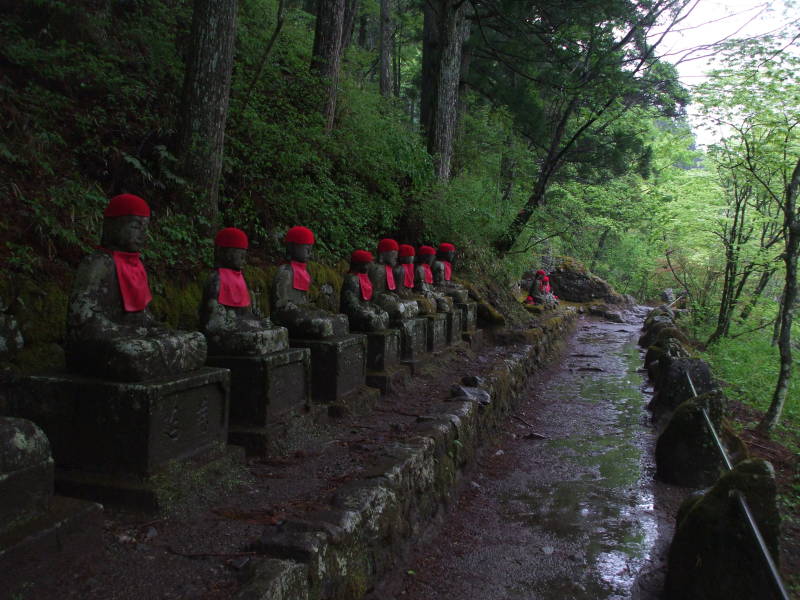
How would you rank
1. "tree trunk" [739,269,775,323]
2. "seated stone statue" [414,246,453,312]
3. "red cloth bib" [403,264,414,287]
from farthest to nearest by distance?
"tree trunk" [739,269,775,323] < "seated stone statue" [414,246,453,312] < "red cloth bib" [403,264,414,287]

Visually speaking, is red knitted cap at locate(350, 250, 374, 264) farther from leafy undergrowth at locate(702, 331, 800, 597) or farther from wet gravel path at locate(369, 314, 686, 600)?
leafy undergrowth at locate(702, 331, 800, 597)

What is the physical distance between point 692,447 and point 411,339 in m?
3.15

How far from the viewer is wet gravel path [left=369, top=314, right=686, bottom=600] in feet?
11.8

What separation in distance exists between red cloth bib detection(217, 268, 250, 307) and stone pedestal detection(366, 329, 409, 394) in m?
2.01

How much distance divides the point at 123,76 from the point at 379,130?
3.97 meters

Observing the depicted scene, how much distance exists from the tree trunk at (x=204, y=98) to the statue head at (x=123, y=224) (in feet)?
7.98

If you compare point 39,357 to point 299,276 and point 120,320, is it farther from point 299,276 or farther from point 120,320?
point 299,276

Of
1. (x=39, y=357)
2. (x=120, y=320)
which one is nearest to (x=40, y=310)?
(x=39, y=357)

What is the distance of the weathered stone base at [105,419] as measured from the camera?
2842mm

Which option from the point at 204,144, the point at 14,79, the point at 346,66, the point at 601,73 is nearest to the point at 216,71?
the point at 204,144

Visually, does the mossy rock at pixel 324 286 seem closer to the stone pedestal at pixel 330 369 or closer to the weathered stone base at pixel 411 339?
the weathered stone base at pixel 411 339

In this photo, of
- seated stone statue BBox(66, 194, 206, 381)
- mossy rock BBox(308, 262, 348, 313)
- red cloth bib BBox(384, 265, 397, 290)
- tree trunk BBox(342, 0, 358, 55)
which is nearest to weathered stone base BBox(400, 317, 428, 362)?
red cloth bib BBox(384, 265, 397, 290)

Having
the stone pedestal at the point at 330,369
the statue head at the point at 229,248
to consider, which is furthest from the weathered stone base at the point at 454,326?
the statue head at the point at 229,248

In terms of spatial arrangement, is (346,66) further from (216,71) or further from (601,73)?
(216,71)
